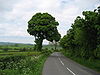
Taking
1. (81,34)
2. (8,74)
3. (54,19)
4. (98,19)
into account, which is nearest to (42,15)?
(54,19)

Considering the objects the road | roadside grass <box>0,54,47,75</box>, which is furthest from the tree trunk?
the road

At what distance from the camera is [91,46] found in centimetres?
2534

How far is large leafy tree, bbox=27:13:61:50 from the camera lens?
52.9 metres

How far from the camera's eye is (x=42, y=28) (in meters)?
51.8

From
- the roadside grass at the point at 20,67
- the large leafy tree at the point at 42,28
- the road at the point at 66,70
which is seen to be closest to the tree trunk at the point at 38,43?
the large leafy tree at the point at 42,28

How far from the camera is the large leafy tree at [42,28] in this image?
5288cm

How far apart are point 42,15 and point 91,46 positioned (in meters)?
32.3

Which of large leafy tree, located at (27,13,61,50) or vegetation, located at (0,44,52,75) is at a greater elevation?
large leafy tree, located at (27,13,61,50)

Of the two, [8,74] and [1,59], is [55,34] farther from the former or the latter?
[8,74]

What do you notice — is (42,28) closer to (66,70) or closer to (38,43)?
(38,43)

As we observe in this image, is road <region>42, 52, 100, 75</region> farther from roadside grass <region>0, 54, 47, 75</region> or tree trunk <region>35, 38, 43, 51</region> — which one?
tree trunk <region>35, 38, 43, 51</region>

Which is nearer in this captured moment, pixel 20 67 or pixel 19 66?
pixel 20 67

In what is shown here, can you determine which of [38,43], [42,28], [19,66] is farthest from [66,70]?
[38,43]

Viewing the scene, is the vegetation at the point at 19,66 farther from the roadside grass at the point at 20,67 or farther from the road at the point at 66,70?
the road at the point at 66,70
